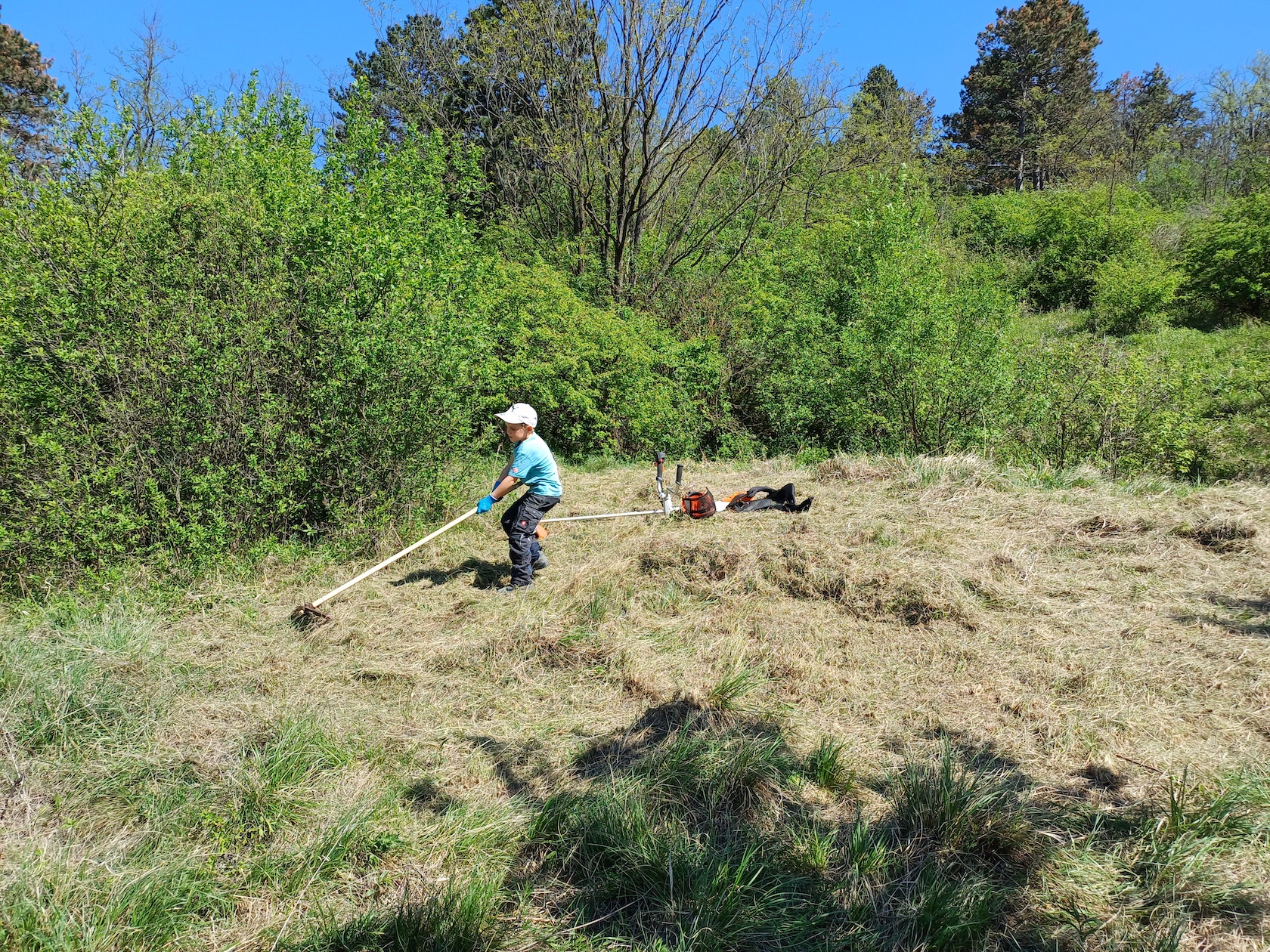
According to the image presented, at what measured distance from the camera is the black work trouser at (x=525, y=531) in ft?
20.5

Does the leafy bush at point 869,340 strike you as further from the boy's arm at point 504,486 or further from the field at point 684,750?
the boy's arm at point 504,486

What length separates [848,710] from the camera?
14.1 feet

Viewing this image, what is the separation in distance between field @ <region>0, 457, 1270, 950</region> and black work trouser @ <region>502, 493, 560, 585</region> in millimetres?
184

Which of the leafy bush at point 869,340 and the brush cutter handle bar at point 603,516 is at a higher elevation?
the leafy bush at point 869,340

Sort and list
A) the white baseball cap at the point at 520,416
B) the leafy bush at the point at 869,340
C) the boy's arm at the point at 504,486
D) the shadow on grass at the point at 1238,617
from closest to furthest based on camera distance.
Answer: the shadow on grass at the point at 1238,617, the boy's arm at the point at 504,486, the white baseball cap at the point at 520,416, the leafy bush at the point at 869,340

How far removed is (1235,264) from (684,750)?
18868 millimetres

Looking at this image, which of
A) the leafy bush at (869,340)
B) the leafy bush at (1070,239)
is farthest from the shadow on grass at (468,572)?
the leafy bush at (1070,239)

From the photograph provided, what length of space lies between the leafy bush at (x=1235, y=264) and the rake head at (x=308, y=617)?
739 inches

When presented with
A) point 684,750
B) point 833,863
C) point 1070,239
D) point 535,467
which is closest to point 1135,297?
point 1070,239

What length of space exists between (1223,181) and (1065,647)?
31550 mm

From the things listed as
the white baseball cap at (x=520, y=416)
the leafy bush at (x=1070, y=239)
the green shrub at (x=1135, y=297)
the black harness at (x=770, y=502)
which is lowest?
the black harness at (x=770, y=502)

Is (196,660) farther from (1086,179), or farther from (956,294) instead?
(1086,179)

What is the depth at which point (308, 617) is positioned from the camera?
562 centimetres

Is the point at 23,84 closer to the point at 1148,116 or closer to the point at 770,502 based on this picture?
the point at 770,502
